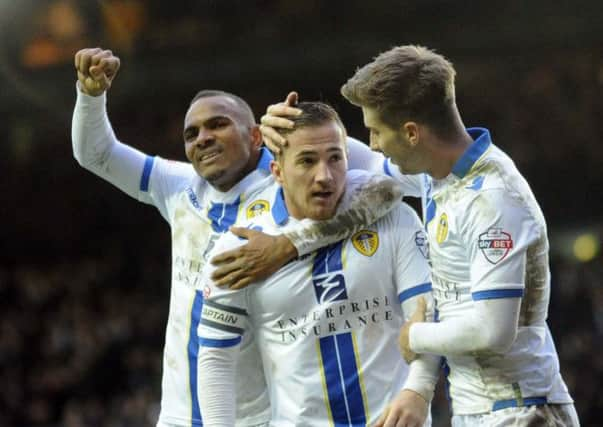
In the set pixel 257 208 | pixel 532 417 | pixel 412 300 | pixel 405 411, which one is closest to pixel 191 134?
pixel 257 208

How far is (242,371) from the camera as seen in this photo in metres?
3.90

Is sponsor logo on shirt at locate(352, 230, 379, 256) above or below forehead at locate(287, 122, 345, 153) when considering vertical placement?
below

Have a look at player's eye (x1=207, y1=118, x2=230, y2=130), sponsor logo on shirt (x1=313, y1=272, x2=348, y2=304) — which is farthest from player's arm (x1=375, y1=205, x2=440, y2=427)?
player's eye (x1=207, y1=118, x2=230, y2=130)

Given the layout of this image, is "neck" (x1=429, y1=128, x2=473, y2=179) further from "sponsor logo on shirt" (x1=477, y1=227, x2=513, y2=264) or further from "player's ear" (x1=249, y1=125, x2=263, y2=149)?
"player's ear" (x1=249, y1=125, x2=263, y2=149)

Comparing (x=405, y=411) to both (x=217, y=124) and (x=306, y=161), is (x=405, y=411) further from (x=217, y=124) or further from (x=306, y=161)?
(x=217, y=124)

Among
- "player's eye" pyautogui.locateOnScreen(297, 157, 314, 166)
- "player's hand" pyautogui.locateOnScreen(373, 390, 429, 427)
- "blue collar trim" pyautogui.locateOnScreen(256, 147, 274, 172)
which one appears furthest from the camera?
"blue collar trim" pyautogui.locateOnScreen(256, 147, 274, 172)

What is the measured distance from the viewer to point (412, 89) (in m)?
3.13

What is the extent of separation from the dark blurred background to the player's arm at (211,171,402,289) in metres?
7.40

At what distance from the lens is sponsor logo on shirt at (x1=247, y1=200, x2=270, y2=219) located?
13.3 ft

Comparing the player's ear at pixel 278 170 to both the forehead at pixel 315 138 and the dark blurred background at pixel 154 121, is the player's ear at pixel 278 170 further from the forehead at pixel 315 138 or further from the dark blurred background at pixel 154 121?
the dark blurred background at pixel 154 121

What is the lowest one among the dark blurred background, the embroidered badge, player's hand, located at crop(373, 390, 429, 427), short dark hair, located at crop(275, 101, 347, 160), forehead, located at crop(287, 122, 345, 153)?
player's hand, located at crop(373, 390, 429, 427)

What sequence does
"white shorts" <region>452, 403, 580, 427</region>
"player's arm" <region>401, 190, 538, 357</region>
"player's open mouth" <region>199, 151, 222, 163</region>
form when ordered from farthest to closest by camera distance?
"player's open mouth" <region>199, 151, 222, 163</region>
"white shorts" <region>452, 403, 580, 427</region>
"player's arm" <region>401, 190, 538, 357</region>

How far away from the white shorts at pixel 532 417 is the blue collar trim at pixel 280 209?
99 centimetres

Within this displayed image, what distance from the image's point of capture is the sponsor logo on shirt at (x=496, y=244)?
295cm
